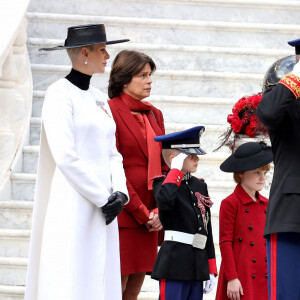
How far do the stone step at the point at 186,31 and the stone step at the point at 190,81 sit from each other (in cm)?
55

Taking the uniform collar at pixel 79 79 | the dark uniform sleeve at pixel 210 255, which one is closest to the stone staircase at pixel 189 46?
the dark uniform sleeve at pixel 210 255

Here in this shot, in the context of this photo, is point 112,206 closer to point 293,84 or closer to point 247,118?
point 293,84

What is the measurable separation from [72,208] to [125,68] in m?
1.24

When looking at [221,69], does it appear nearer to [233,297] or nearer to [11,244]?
[11,244]

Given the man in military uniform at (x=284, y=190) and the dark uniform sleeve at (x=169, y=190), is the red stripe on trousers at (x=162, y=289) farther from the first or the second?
the man in military uniform at (x=284, y=190)

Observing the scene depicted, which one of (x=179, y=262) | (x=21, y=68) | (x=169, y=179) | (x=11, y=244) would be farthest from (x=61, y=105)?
(x=21, y=68)

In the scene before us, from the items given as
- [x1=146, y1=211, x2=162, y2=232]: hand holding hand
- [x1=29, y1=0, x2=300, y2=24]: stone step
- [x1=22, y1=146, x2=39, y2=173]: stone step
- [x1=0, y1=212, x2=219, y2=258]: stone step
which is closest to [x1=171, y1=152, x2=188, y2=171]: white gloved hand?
[x1=146, y1=211, x2=162, y2=232]: hand holding hand

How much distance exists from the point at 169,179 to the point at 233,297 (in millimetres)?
791

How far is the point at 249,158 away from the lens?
4789 mm

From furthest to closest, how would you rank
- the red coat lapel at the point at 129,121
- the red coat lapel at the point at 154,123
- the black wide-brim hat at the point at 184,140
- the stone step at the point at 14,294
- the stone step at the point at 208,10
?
the stone step at the point at 208,10, the stone step at the point at 14,294, the red coat lapel at the point at 154,123, the red coat lapel at the point at 129,121, the black wide-brim hat at the point at 184,140

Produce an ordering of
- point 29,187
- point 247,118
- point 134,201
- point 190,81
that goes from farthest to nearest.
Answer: point 190,81, point 29,187, point 247,118, point 134,201

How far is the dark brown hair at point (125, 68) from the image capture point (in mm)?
4898

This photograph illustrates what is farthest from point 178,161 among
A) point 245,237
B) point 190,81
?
point 190,81

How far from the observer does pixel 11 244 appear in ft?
18.9
